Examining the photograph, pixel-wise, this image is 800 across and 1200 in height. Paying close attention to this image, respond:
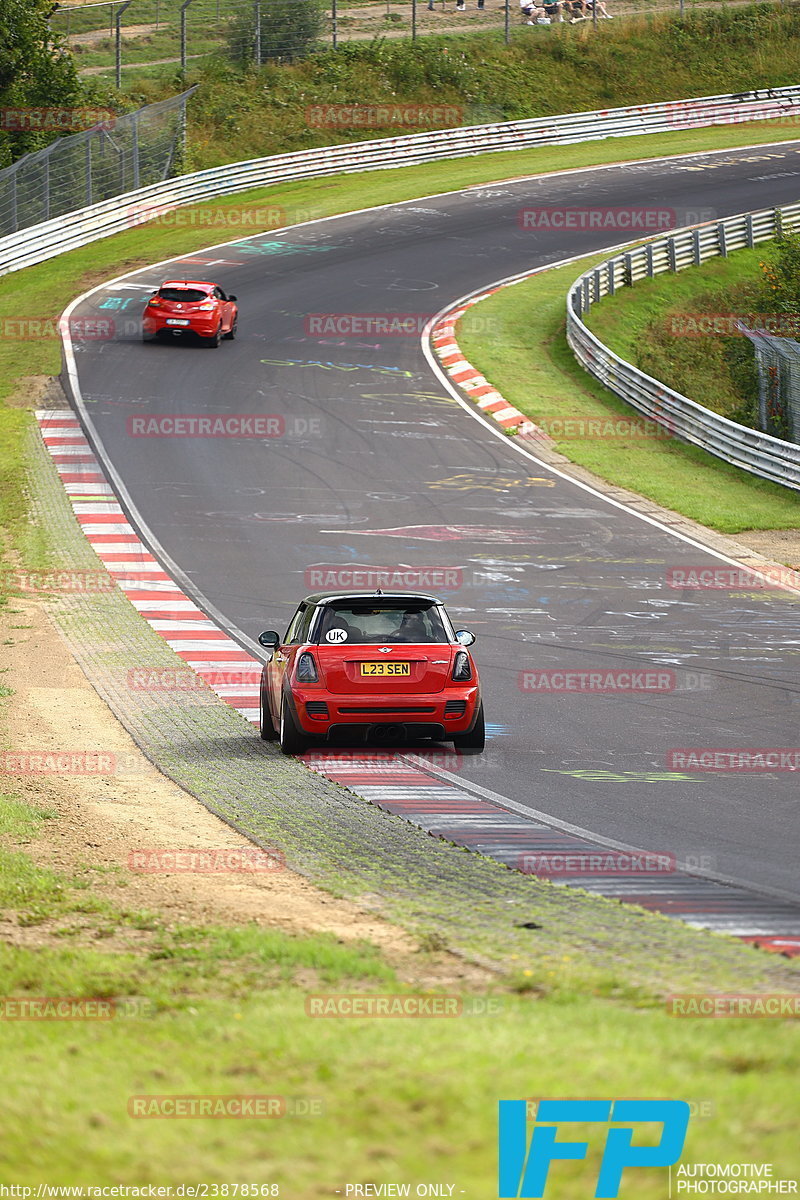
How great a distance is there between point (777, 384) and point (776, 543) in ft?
29.3

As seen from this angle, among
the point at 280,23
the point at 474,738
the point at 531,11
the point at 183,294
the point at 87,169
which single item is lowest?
the point at 474,738

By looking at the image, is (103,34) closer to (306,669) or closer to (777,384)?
(777,384)

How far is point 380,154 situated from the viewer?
5916cm

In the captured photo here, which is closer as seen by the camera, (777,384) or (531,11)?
(777,384)

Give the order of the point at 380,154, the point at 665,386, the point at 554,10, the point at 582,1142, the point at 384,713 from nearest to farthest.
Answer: the point at 582,1142 → the point at 384,713 → the point at 665,386 → the point at 380,154 → the point at 554,10

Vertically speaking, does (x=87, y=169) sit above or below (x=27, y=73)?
below

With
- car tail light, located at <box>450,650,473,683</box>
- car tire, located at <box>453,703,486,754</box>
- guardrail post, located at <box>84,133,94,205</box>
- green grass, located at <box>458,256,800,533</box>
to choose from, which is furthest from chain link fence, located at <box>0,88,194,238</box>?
car tire, located at <box>453,703,486,754</box>

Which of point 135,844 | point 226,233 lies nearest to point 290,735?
point 135,844

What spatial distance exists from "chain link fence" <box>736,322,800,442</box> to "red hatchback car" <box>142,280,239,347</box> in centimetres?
1355

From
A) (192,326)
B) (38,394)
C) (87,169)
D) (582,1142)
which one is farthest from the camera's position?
(87,169)

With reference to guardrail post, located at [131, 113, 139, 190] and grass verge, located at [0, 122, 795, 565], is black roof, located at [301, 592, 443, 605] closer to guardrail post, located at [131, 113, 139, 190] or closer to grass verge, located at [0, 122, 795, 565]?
grass verge, located at [0, 122, 795, 565]

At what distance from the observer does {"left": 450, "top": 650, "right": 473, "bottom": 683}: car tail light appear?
12773 mm

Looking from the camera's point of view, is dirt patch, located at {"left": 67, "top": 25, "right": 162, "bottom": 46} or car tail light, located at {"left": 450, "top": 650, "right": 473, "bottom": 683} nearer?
car tail light, located at {"left": 450, "top": 650, "right": 473, "bottom": 683}

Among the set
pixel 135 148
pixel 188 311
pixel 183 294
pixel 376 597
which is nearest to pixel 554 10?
pixel 135 148
